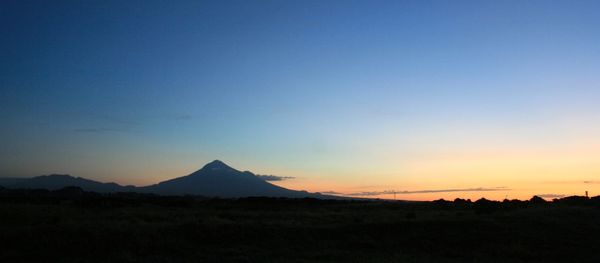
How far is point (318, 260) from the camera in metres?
20.8

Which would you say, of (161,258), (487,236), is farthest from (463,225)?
(161,258)

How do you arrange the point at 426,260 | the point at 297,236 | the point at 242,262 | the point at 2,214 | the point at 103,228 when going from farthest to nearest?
1. the point at 2,214
2. the point at 297,236
3. the point at 103,228
4. the point at 426,260
5. the point at 242,262

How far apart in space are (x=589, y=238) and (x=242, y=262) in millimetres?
19323

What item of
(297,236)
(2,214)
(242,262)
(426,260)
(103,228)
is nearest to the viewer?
(242,262)

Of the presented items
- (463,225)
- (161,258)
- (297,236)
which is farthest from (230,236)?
(463,225)

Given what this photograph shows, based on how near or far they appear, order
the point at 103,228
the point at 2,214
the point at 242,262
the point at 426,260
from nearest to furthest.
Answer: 1. the point at 242,262
2. the point at 426,260
3. the point at 103,228
4. the point at 2,214

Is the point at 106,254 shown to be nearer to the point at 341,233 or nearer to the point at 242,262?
the point at 242,262

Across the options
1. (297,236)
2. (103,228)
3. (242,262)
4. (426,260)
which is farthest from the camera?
(297,236)

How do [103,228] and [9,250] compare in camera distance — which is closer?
[9,250]

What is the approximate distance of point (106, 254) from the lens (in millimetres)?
20906

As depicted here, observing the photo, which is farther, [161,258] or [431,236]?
[431,236]

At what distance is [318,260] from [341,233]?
6.78 metres

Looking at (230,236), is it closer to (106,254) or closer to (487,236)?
(106,254)

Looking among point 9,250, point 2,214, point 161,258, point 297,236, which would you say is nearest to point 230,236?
point 297,236
